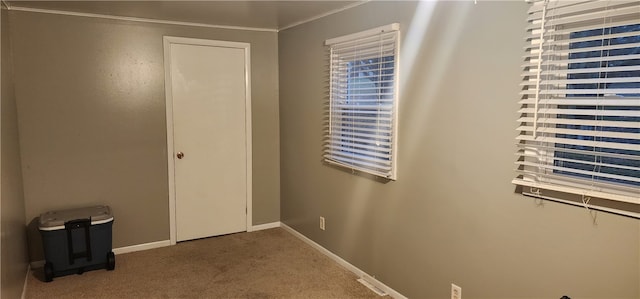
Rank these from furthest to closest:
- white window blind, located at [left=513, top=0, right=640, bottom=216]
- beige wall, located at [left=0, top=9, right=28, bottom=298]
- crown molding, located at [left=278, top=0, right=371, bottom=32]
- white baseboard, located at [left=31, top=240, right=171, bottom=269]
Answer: white baseboard, located at [left=31, top=240, right=171, bottom=269] < crown molding, located at [left=278, top=0, right=371, bottom=32] < beige wall, located at [left=0, top=9, right=28, bottom=298] < white window blind, located at [left=513, top=0, right=640, bottom=216]

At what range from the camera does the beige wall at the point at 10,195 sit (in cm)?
232

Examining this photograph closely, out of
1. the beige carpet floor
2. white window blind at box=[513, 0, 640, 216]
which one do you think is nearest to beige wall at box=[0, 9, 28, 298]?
the beige carpet floor

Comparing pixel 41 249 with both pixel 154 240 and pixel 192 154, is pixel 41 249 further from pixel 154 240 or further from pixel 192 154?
pixel 192 154

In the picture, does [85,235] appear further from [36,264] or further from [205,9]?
[205,9]

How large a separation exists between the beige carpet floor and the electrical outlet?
690mm

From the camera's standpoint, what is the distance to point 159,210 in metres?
3.95

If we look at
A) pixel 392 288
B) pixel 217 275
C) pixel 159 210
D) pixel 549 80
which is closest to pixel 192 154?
pixel 159 210

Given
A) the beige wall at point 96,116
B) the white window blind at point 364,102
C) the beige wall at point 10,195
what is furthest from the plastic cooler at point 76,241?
the white window blind at point 364,102

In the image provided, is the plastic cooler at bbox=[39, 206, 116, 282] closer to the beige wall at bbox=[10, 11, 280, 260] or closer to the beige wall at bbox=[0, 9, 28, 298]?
the beige wall at bbox=[0, 9, 28, 298]

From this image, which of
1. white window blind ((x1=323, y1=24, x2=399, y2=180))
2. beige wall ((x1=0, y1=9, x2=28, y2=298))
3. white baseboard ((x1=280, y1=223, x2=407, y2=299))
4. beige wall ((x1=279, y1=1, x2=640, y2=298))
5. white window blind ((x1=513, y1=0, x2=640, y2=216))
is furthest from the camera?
white baseboard ((x1=280, y1=223, x2=407, y2=299))

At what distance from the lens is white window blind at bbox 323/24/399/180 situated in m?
2.80

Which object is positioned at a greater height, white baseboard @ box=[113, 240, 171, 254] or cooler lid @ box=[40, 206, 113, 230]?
cooler lid @ box=[40, 206, 113, 230]

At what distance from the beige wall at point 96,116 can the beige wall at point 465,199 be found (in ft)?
5.72

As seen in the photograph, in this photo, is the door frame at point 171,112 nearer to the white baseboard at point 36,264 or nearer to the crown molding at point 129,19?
the crown molding at point 129,19
